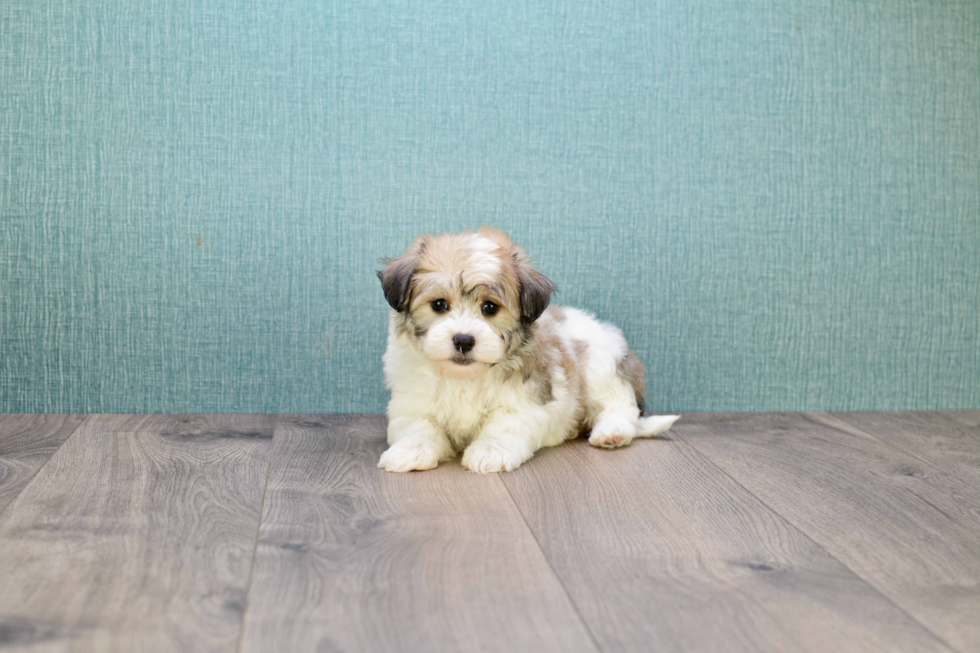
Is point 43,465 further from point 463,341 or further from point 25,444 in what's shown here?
point 463,341

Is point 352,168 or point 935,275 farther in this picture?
point 935,275

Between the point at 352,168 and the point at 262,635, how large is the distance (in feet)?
5.74

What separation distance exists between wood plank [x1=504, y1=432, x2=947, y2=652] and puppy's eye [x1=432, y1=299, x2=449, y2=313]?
43cm

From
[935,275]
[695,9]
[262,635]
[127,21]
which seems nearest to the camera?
[262,635]

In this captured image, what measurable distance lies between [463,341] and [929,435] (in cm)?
152

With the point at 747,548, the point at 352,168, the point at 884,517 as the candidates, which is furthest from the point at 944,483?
the point at 352,168

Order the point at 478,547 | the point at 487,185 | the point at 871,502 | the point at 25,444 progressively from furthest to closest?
the point at 487,185 < the point at 25,444 < the point at 871,502 < the point at 478,547

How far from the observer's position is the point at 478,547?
5.09 ft

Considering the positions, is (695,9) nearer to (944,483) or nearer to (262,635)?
(944,483)

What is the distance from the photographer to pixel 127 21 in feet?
8.46

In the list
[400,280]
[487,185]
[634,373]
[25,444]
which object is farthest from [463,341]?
[25,444]

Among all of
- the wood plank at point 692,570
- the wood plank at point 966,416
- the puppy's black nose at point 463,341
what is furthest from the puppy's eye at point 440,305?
the wood plank at point 966,416

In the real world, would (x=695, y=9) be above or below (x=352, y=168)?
above

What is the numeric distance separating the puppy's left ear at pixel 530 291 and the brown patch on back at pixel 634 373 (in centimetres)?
44
